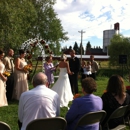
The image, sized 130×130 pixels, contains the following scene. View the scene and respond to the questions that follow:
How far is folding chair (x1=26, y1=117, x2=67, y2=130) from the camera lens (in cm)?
310

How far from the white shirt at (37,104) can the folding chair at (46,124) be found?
1.16 ft

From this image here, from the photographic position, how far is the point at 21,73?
923 centimetres

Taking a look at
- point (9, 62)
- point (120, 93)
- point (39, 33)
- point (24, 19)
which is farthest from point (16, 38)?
point (120, 93)

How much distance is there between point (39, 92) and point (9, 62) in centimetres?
578

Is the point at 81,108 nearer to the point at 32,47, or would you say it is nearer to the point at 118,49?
the point at 32,47

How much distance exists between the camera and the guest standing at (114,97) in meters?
4.38

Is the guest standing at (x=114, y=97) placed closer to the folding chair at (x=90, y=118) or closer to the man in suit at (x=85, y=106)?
the man in suit at (x=85, y=106)

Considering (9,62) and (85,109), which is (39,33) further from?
(85,109)

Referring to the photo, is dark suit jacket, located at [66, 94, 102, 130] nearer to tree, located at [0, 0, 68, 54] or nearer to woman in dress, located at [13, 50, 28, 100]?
woman in dress, located at [13, 50, 28, 100]

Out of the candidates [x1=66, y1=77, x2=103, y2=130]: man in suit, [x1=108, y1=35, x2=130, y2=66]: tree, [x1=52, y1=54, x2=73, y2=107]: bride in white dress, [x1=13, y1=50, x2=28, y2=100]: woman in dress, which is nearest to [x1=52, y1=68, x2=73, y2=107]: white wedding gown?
[x1=52, y1=54, x2=73, y2=107]: bride in white dress

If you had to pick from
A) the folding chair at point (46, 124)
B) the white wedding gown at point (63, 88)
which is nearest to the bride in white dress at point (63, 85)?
the white wedding gown at point (63, 88)

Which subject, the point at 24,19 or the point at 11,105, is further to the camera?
the point at 24,19

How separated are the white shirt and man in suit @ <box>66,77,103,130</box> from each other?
0.29 m

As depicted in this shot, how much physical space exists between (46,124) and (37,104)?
409 mm
